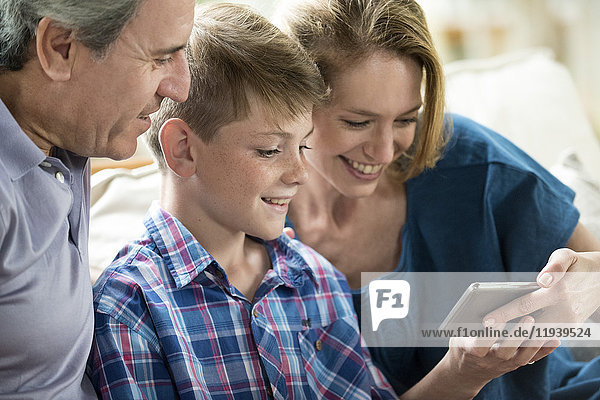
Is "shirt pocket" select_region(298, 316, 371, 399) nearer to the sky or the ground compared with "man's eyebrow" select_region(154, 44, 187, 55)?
nearer to the ground

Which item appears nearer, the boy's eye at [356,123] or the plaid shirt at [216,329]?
the plaid shirt at [216,329]

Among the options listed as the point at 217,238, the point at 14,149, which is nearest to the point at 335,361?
the point at 217,238

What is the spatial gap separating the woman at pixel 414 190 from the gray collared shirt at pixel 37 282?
1.82ft

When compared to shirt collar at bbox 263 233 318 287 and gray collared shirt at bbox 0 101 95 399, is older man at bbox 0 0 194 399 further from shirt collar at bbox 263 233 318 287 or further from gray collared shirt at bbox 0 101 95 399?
shirt collar at bbox 263 233 318 287

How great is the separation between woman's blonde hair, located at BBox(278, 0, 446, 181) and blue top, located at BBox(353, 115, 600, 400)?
0.22m

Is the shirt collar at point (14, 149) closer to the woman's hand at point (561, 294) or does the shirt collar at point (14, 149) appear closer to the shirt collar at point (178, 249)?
the shirt collar at point (178, 249)

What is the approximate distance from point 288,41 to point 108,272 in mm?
476

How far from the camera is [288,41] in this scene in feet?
4.07

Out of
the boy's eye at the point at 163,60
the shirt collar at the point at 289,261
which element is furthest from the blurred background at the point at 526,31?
the boy's eye at the point at 163,60

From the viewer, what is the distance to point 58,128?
106 centimetres

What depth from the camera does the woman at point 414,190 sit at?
134cm

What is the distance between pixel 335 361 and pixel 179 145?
475 mm

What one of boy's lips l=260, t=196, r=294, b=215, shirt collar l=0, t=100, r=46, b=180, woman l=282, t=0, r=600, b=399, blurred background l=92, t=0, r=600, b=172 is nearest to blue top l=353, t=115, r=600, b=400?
woman l=282, t=0, r=600, b=399

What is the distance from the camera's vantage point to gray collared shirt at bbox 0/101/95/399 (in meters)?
0.94
